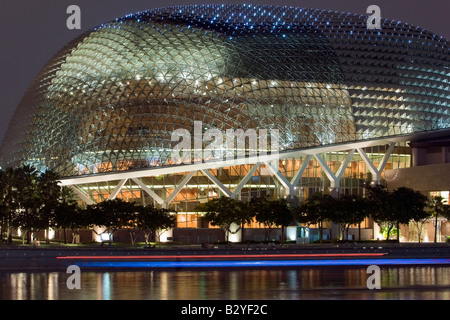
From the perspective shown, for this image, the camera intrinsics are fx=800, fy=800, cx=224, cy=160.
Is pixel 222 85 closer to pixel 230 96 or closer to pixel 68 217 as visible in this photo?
pixel 230 96

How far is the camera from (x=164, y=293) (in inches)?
1280

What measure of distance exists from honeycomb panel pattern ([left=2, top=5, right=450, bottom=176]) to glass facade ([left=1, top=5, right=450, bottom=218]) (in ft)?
0.47

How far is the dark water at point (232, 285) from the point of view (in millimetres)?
31703

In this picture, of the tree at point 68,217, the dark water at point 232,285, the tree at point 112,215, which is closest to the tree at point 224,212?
the tree at point 112,215

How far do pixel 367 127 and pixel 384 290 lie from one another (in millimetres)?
65800

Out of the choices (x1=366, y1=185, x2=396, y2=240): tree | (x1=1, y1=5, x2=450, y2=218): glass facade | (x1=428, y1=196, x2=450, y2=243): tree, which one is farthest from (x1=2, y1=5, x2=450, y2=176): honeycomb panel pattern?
(x1=428, y1=196, x2=450, y2=243): tree

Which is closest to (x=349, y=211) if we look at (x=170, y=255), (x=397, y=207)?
(x=397, y=207)

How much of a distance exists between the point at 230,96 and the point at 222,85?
170 cm

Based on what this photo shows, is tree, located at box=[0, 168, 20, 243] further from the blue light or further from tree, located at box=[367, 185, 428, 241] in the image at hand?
tree, located at box=[367, 185, 428, 241]

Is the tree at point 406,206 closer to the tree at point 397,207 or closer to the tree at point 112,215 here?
the tree at point 397,207

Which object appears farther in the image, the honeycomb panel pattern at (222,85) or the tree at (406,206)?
the honeycomb panel pattern at (222,85)

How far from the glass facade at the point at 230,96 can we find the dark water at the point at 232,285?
47787 mm

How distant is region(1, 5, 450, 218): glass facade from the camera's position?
9206cm

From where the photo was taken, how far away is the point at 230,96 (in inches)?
3617
